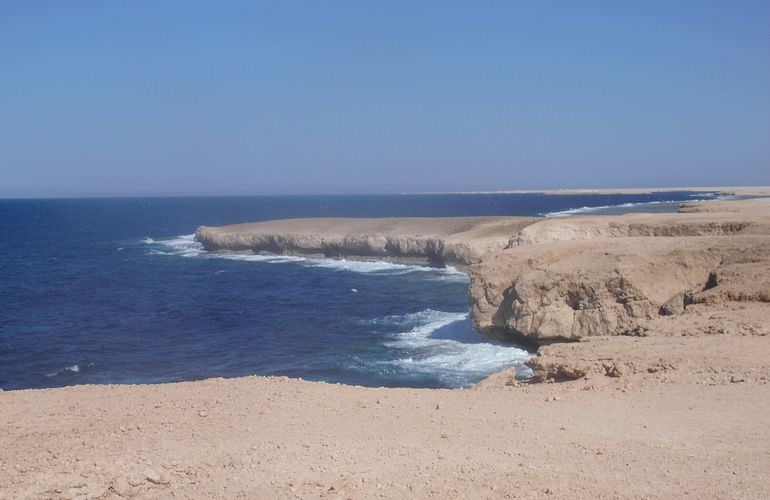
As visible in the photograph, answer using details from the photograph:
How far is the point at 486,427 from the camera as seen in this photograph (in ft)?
33.9

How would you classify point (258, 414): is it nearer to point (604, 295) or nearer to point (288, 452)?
point (288, 452)

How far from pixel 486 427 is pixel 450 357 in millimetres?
11006

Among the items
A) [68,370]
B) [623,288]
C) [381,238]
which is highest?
[623,288]

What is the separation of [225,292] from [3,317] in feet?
34.7

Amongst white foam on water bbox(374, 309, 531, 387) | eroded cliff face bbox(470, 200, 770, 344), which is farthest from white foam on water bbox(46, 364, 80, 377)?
eroded cliff face bbox(470, 200, 770, 344)

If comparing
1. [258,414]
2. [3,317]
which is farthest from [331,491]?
[3,317]

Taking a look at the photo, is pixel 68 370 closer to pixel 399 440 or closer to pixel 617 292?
pixel 399 440

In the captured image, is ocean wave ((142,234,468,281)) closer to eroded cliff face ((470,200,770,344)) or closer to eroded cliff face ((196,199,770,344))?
eroded cliff face ((196,199,770,344))

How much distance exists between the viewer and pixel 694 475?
8.46 m

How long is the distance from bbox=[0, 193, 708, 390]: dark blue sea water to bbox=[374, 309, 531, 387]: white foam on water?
0.06 m

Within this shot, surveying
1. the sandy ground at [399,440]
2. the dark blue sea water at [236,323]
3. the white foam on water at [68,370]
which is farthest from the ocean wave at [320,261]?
the sandy ground at [399,440]

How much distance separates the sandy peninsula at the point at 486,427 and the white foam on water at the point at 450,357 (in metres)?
2.81

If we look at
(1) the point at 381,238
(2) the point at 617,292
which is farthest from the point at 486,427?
(1) the point at 381,238

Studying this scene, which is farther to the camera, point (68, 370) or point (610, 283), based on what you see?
point (68, 370)
